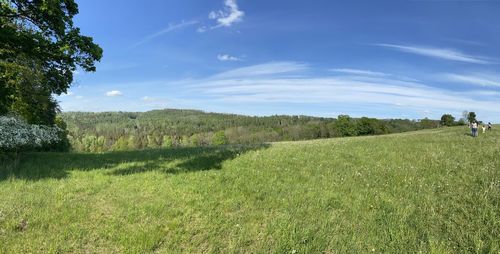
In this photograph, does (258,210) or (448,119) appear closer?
(258,210)

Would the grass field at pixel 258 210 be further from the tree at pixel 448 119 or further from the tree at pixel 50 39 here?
the tree at pixel 448 119

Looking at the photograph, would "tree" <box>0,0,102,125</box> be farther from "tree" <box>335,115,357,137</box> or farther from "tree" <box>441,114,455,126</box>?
"tree" <box>441,114,455,126</box>

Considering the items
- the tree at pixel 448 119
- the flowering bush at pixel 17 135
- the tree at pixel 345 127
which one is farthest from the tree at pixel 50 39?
the tree at pixel 448 119

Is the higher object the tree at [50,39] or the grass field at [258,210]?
the tree at [50,39]

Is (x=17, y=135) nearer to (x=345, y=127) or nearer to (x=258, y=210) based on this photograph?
(x=258, y=210)

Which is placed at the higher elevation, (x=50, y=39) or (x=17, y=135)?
(x=50, y=39)

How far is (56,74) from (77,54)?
2260 mm

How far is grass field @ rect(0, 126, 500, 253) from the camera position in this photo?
23.6 feet

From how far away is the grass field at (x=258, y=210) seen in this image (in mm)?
7188

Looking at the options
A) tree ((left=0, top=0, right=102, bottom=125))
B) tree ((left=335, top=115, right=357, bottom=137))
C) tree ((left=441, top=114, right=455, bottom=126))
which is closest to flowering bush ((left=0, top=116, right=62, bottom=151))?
tree ((left=0, top=0, right=102, bottom=125))

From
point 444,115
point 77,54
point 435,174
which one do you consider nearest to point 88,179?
point 77,54

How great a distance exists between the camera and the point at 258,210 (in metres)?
9.08

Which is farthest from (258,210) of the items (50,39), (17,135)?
(17,135)

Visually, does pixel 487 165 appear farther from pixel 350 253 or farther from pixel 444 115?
pixel 444 115
